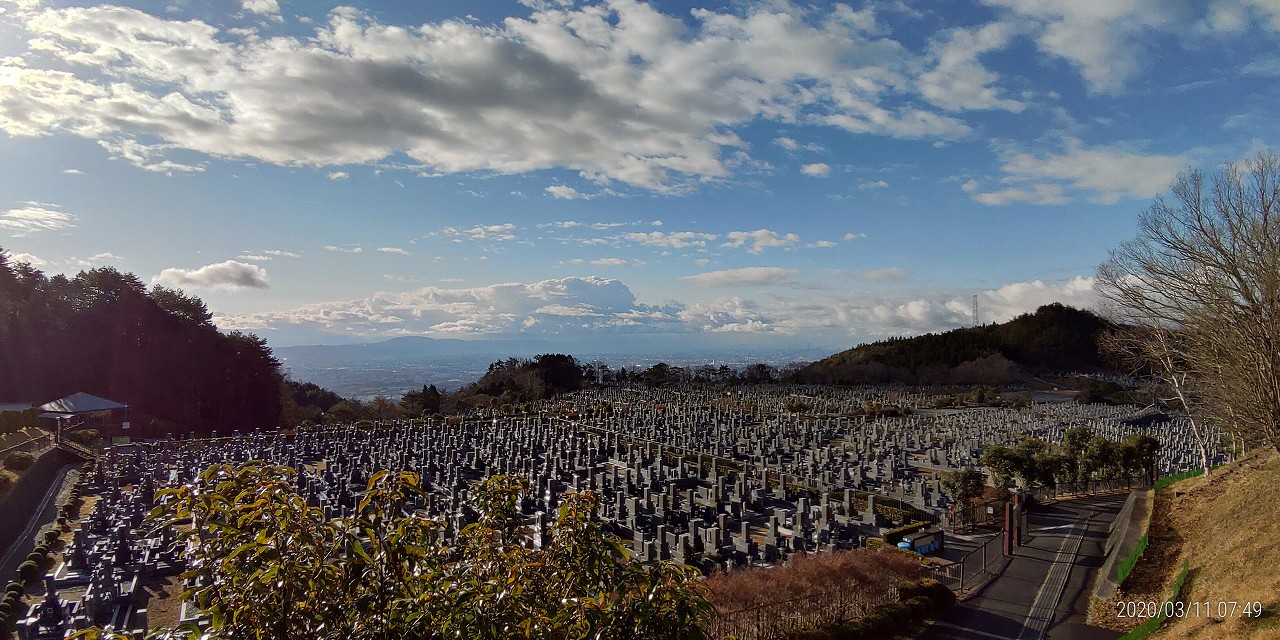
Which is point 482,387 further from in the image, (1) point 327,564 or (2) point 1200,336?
(1) point 327,564

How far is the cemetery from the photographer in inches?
570

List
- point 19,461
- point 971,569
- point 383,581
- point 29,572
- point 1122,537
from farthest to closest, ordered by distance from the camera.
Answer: point 19,461 → point 1122,537 → point 971,569 → point 29,572 → point 383,581

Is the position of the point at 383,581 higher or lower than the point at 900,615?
higher

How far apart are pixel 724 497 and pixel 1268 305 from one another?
1684 centimetres

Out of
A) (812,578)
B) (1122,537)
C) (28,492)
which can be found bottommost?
(1122,537)

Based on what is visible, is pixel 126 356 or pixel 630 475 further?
pixel 126 356

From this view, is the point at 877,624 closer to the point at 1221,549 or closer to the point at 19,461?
the point at 1221,549

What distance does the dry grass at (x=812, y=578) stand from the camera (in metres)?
11.1

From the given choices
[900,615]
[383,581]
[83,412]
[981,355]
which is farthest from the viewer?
[981,355]

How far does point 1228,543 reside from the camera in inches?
525

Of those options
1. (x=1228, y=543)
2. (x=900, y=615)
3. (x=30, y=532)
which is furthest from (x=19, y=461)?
(x=1228, y=543)

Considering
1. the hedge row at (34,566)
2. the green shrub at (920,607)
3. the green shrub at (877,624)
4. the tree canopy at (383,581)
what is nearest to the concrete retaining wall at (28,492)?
the hedge row at (34,566)

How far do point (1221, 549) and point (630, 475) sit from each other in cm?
1760

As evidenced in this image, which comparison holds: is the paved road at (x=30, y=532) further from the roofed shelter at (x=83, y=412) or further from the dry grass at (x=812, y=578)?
the dry grass at (x=812, y=578)
